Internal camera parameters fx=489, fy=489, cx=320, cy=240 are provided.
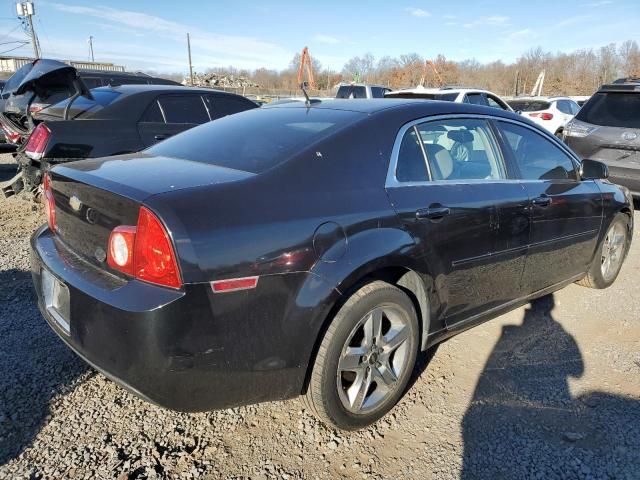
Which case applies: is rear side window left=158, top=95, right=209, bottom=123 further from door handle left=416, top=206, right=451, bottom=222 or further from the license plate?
door handle left=416, top=206, right=451, bottom=222

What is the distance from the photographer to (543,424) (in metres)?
2.62

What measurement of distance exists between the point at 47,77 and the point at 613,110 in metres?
7.50

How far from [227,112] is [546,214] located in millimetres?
4844

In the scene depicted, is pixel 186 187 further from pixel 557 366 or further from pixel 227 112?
pixel 227 112

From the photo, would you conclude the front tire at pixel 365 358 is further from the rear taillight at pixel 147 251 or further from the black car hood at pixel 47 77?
the black car hood at pixel 47 77

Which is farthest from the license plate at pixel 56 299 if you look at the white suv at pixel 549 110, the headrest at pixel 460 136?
the white suv at pixel 549 110

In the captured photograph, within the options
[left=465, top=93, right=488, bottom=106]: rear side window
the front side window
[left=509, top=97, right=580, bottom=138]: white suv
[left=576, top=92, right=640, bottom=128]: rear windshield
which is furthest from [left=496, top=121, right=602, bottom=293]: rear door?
[left=509, top=97, right=580, bottom=138]: white suv

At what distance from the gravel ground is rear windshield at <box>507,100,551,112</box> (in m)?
13.3

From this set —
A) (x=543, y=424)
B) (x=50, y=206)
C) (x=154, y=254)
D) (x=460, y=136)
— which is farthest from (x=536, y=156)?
(x=50, y=206)

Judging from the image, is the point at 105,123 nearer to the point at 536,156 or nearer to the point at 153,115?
the point at 153,115

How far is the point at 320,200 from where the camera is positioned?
2.23 meters

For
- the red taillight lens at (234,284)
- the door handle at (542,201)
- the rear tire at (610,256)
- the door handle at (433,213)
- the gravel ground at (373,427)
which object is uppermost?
the door handle at (433,213)

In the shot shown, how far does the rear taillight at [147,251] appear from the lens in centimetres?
187

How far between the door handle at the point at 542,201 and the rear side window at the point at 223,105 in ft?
14.9
